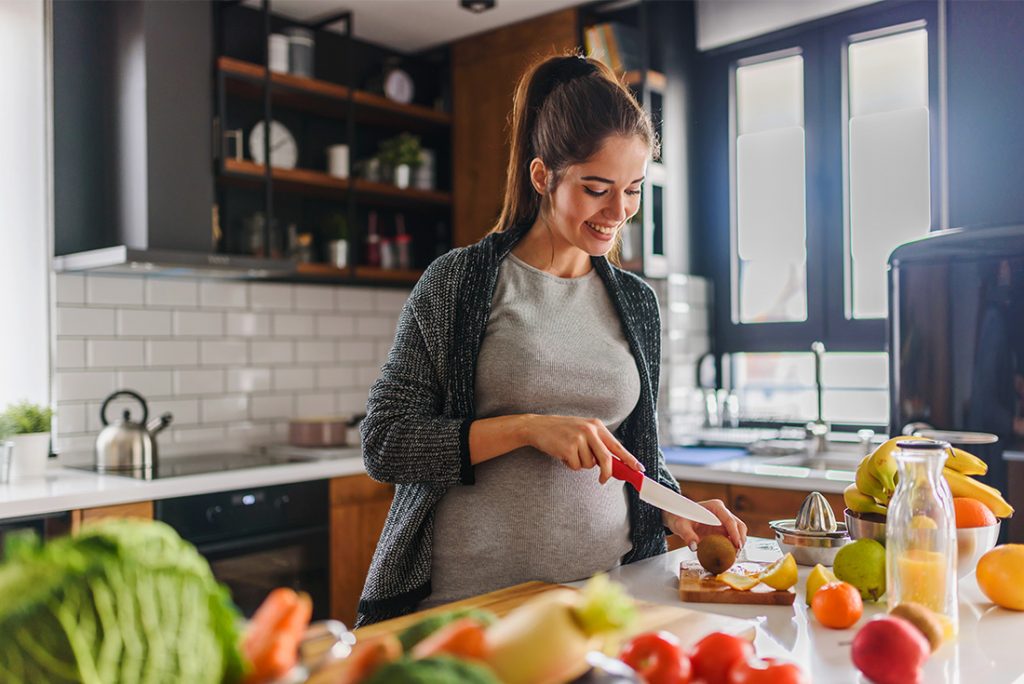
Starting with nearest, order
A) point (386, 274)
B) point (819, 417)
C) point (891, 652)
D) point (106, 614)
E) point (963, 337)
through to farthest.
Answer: point (106, 614) → point (891, 652) → point (963, 337) → point (819, 417) → point (386, 274)

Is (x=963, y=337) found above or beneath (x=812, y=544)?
A: above

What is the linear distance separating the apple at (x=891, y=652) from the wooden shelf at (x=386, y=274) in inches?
119

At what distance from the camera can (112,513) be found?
2604mm

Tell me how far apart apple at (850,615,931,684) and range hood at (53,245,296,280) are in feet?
8.13

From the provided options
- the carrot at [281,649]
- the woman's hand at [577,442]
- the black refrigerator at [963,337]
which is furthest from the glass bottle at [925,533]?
the black refrigerator at [963,337]

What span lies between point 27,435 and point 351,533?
3.54ft

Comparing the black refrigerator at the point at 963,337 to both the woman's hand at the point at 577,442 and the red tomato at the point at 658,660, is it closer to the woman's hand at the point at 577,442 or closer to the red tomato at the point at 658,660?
the woman's hand at the point at 577,442

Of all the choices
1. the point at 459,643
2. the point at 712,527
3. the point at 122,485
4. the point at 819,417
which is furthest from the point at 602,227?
the point at 819,417

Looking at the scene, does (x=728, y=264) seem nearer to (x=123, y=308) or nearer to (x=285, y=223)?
(x=285, y=223)

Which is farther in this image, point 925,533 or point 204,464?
point 204,464

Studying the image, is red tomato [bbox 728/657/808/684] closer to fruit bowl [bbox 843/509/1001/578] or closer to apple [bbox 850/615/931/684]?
apple [bbox 850/615/931/684]

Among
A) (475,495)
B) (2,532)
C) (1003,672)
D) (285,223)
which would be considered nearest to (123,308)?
(285,223)

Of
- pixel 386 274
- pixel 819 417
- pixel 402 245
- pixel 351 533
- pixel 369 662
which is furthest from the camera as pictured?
pixel 402 245

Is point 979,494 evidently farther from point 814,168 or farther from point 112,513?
point 814,168
